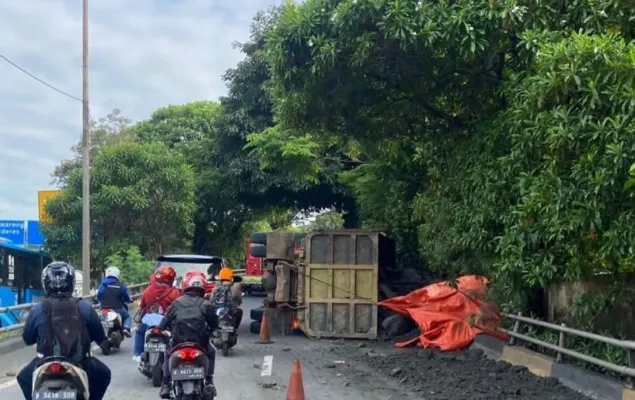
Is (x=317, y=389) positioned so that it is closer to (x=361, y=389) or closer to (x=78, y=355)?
(x=361, y=389)

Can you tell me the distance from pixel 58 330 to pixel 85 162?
58.2 ft

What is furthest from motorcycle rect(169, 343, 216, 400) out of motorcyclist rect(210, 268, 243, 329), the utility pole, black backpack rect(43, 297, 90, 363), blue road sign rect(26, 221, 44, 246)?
blue road sign rect(26, 221, 44, 246)

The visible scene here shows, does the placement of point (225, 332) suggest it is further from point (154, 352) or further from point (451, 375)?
point (451, 375)

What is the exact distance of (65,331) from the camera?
6.25 meters

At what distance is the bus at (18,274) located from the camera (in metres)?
23.6

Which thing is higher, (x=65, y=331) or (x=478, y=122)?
(x=478, y=122)

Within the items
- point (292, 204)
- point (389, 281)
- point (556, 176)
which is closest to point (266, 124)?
point (292, 204)

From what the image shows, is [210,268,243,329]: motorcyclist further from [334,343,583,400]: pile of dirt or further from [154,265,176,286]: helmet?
[154,265,176,286]: helmet

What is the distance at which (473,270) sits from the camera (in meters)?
14.1

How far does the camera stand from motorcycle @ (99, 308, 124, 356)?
14.5m

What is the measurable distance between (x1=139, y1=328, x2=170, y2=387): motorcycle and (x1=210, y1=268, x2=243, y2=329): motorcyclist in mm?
3976

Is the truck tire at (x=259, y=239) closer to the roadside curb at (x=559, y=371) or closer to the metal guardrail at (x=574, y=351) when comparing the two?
the roadside curb at (x=559, y=371)

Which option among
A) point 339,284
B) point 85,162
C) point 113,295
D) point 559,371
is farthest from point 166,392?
point 85,162

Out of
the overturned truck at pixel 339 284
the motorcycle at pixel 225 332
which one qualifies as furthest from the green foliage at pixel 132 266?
the motorcycle at pixel 225 332
